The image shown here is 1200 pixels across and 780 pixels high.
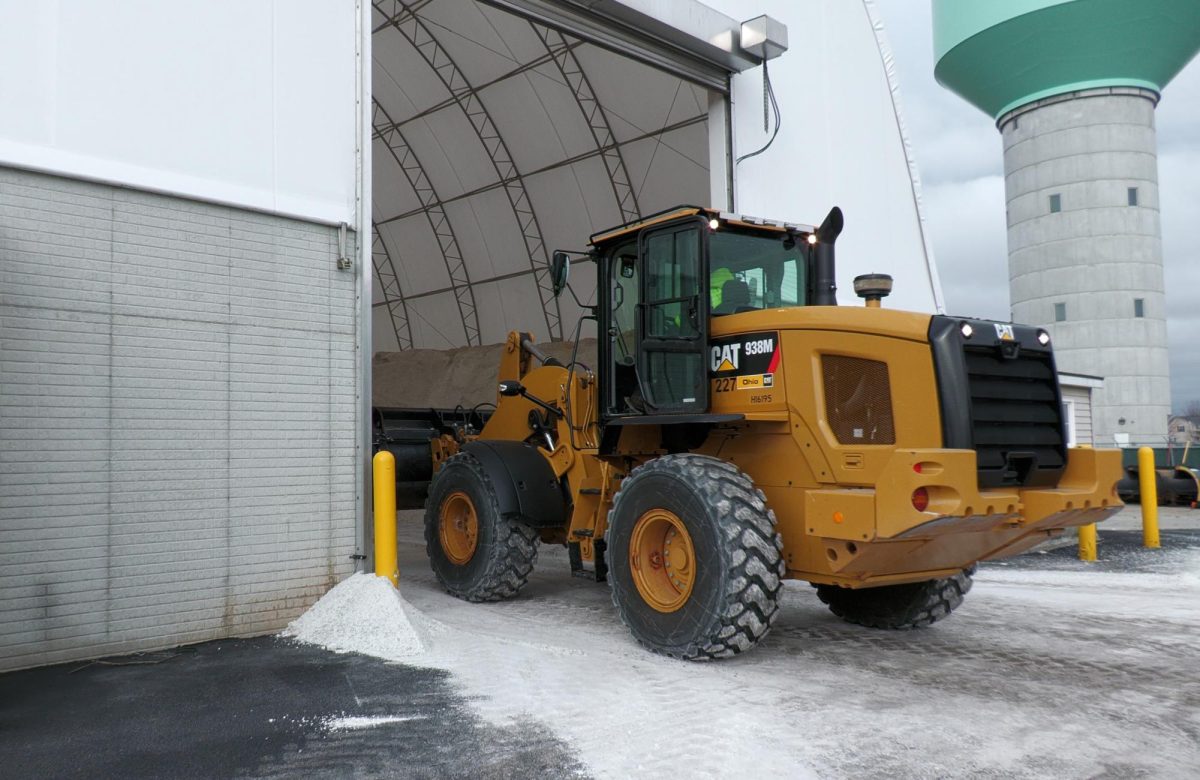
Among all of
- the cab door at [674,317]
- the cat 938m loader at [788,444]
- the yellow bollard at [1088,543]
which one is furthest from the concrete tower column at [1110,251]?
the cab door at [674,317]

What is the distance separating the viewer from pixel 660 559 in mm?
6312

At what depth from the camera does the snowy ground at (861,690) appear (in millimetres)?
4199

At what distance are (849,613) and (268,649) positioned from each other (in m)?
4.18

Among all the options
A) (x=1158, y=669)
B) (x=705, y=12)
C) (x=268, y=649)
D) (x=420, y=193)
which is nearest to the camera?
(x=1158, y=669)

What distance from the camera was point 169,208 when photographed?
21.3 feet

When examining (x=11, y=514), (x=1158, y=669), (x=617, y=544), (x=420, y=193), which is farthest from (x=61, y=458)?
(x=420, y=193)

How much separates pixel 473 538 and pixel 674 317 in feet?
9.82

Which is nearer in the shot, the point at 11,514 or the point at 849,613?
the point at 11,514

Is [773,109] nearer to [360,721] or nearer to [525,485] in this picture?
[525,485]

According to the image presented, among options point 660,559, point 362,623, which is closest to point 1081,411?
point 660,559

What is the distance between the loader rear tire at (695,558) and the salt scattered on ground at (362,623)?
1.43 m

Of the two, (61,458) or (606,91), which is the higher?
(606,91)

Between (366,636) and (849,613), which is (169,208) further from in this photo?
(849,613)

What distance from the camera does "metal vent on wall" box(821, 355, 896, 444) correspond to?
5578 millimetres
